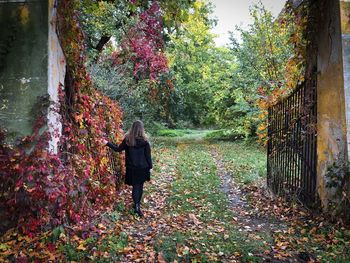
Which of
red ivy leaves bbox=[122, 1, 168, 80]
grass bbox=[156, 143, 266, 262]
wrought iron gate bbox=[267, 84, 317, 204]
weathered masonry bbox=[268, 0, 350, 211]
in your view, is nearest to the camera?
grass bbox=[156, 143, 266, 262]

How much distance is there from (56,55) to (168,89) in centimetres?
1583

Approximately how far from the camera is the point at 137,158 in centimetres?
694

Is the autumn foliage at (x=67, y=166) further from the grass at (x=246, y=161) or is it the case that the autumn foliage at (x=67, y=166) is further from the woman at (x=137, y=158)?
the grass at (x=246, y=161)

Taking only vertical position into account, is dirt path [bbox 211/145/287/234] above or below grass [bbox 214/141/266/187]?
below

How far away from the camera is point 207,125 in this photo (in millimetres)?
36969

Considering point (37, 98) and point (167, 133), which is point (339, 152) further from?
point (167, 133)

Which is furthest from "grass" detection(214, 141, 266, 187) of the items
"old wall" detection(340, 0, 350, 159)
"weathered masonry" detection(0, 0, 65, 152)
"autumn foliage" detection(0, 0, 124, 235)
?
"weathered masonry" detection(0, 0, 65, 152)

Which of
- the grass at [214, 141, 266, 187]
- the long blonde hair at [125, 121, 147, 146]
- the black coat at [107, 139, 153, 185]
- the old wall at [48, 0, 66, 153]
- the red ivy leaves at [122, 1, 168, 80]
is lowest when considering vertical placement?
the grass at [214, 141, 266, 187]

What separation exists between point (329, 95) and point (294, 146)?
5.65ft

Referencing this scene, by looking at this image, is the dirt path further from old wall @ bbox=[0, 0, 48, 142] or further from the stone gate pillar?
old wall @ bbox=[0, 0, 48, 142]

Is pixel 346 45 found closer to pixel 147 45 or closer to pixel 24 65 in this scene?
pixel 24 65

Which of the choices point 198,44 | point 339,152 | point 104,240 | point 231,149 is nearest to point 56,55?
point 104,240

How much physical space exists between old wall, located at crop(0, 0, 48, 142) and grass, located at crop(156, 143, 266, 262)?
265 centimetres

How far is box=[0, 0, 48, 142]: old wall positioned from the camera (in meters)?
5.08
